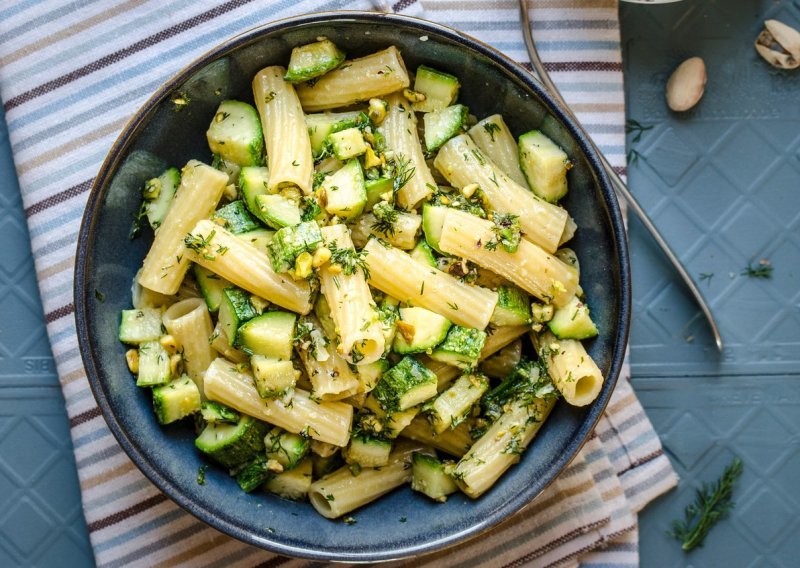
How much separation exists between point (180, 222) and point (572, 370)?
107 cm

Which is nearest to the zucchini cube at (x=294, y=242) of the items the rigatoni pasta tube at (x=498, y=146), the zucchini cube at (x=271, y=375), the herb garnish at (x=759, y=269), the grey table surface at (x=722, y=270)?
the zucchini cube at (x=271, y=375)

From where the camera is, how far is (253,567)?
2.46 metres

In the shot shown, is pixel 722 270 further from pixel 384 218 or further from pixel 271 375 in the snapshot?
pixel 271 375

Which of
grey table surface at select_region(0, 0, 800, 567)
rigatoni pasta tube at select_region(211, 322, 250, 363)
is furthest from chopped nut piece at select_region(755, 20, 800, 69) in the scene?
rigatoni pasta tube at select_region(211, 322, 250, 363)

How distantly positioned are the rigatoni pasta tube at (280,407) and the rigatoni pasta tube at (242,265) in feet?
0.74

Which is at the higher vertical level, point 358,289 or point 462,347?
point 358,289

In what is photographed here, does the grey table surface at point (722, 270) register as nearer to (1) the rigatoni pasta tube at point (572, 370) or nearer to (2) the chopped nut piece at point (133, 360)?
(1) the rigatoni pasta tube at point (572, 370)

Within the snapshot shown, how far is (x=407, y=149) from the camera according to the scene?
7.07ft

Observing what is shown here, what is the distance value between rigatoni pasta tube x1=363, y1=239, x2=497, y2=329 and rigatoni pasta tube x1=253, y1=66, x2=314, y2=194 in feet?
0.85

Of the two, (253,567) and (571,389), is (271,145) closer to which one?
(571,389)

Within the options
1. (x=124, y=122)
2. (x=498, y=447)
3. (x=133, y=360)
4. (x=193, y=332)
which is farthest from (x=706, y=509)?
(x=124, y=122)

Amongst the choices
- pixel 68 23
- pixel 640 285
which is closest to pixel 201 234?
pixel 68 23

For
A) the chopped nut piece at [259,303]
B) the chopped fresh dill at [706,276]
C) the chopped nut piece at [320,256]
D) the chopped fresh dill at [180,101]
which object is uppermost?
the chopped fresh dill at [180,101]

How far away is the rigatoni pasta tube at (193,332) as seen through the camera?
6.89ft
